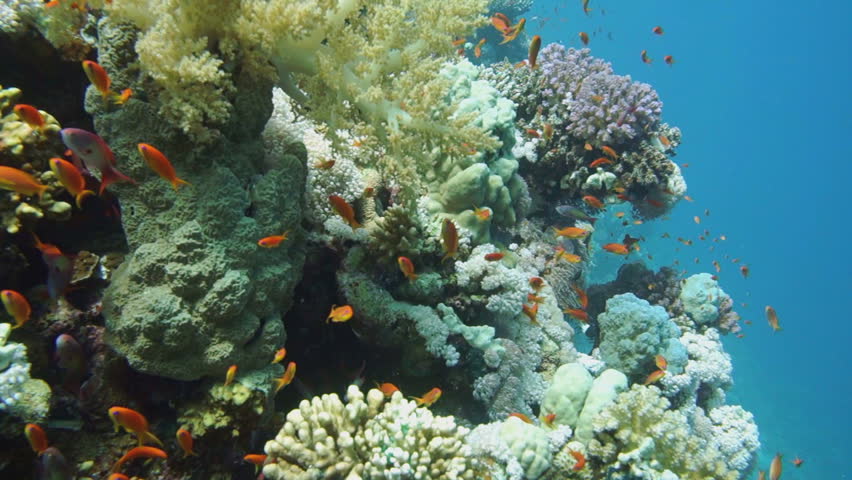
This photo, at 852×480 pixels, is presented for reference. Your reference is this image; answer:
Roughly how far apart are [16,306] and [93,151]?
3.40ft

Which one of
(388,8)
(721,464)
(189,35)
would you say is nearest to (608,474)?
(721,464)

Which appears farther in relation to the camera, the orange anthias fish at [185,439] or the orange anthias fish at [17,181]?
the orange anthias fish at [185,439]

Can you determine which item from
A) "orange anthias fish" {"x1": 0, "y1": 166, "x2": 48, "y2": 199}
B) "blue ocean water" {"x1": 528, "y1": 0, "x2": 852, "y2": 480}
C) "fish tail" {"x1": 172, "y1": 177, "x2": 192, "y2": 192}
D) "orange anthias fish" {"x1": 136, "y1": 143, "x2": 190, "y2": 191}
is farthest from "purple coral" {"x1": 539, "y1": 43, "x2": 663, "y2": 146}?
"blue ocean water" {"x1": 528, "y1": 0, "x2": 852, "y2": 480}

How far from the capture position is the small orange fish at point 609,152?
272 inches

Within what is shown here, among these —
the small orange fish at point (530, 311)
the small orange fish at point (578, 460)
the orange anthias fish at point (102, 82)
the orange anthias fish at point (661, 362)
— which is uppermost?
the orange anthias fish at point (661, 362)

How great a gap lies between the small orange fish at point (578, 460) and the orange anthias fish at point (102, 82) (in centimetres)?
491

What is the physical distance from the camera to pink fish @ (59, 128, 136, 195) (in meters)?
2.54

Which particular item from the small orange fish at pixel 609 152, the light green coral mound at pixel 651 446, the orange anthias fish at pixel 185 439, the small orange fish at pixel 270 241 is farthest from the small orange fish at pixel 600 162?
the orange anthias fish at pixel 185 439

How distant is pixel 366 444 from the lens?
10.3ft

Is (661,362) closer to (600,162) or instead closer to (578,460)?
(578,460)

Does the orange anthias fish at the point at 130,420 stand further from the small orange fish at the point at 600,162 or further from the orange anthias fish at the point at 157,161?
the small orange fish at the point at 600,162

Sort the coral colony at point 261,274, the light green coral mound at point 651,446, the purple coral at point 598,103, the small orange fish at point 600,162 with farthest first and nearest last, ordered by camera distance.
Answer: the purple coral at point 598,103
the small orange fish at point 600,162
the light green coral mound at point 651,446
the coral colony at point 261,274

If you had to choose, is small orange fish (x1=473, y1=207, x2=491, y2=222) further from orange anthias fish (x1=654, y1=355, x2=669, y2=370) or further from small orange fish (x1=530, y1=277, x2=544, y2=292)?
orange anthias fish (x1=654, y1=355, x2=669, y2=370)

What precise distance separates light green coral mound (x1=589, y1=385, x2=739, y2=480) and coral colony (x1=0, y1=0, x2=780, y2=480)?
23 mm
